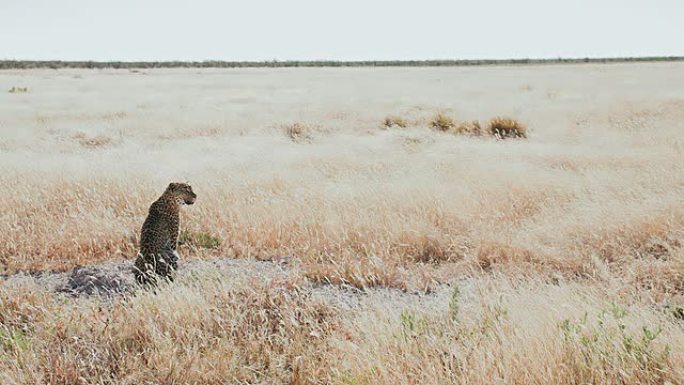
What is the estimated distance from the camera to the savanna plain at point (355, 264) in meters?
3.39

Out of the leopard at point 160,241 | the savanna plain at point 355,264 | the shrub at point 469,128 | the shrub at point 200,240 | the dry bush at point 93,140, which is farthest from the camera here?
the shrub at point 469,128

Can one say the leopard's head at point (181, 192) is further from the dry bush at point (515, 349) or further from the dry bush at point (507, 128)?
the dry bush at point (507, 128)

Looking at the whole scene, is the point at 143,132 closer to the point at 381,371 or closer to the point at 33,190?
the point at 33,190

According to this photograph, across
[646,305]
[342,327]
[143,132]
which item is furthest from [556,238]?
[143,132]

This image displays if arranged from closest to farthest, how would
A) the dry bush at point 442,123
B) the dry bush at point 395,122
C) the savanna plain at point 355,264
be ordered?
1. the savanna plain at point 355,264
2. the dry bush at point 442,123
3. the dry bush at point 395,122

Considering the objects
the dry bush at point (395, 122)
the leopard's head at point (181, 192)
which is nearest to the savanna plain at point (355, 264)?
the leopard's head at point (181, 192)

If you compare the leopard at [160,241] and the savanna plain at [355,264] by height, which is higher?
the leopard at [160,241]

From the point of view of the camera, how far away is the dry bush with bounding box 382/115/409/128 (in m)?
17.8

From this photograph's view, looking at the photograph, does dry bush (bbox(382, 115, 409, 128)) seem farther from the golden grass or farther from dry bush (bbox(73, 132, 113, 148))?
the golden grass

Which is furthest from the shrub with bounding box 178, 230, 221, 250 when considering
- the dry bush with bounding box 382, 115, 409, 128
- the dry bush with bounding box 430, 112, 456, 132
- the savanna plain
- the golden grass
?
the dry bush with bounding box 382, 115, 409, 128

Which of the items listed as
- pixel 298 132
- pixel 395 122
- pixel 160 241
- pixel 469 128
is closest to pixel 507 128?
pixel 469 128

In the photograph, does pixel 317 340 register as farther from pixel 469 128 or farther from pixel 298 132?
pixel 469 128

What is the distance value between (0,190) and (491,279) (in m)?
7.21

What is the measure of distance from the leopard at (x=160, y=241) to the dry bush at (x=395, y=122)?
43.0 feet
